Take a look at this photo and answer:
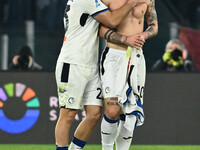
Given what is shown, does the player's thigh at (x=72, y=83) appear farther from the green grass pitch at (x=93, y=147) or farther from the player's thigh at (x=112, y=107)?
the green grass pitch at (x=93, y=147)

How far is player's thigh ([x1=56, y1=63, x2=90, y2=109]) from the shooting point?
22.5 ft

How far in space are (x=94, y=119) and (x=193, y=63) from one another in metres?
3.20

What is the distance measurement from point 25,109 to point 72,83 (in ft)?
7.86

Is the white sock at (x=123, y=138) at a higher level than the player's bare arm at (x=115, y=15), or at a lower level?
lower

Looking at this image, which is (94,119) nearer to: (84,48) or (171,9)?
(84,48)

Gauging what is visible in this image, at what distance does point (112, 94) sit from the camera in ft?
22.9

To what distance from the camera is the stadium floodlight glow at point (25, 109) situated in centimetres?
908

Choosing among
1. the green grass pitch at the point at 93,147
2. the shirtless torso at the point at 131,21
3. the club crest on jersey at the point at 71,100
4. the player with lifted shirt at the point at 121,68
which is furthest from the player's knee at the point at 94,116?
the green grass pitch at the point at 93,147

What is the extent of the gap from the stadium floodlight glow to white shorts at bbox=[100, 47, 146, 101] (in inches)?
91.0

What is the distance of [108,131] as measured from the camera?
23.2 ft

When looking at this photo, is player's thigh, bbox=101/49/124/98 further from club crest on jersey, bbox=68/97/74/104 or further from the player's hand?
club crest on jersey, bbox=68/97/74/104

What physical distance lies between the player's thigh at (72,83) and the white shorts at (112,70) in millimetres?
224

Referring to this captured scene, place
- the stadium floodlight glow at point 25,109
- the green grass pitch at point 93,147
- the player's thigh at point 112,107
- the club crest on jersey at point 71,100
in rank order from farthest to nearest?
the stadium floodlight glow at point 25,109 < the green grass pitch at point 93,147 < the player's thigh at point 112,107 < the club crest on jersey at point 71,100

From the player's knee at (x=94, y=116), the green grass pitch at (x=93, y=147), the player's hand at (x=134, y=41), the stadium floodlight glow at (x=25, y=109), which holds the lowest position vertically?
the green grass pitch at (x=93, y=147)
